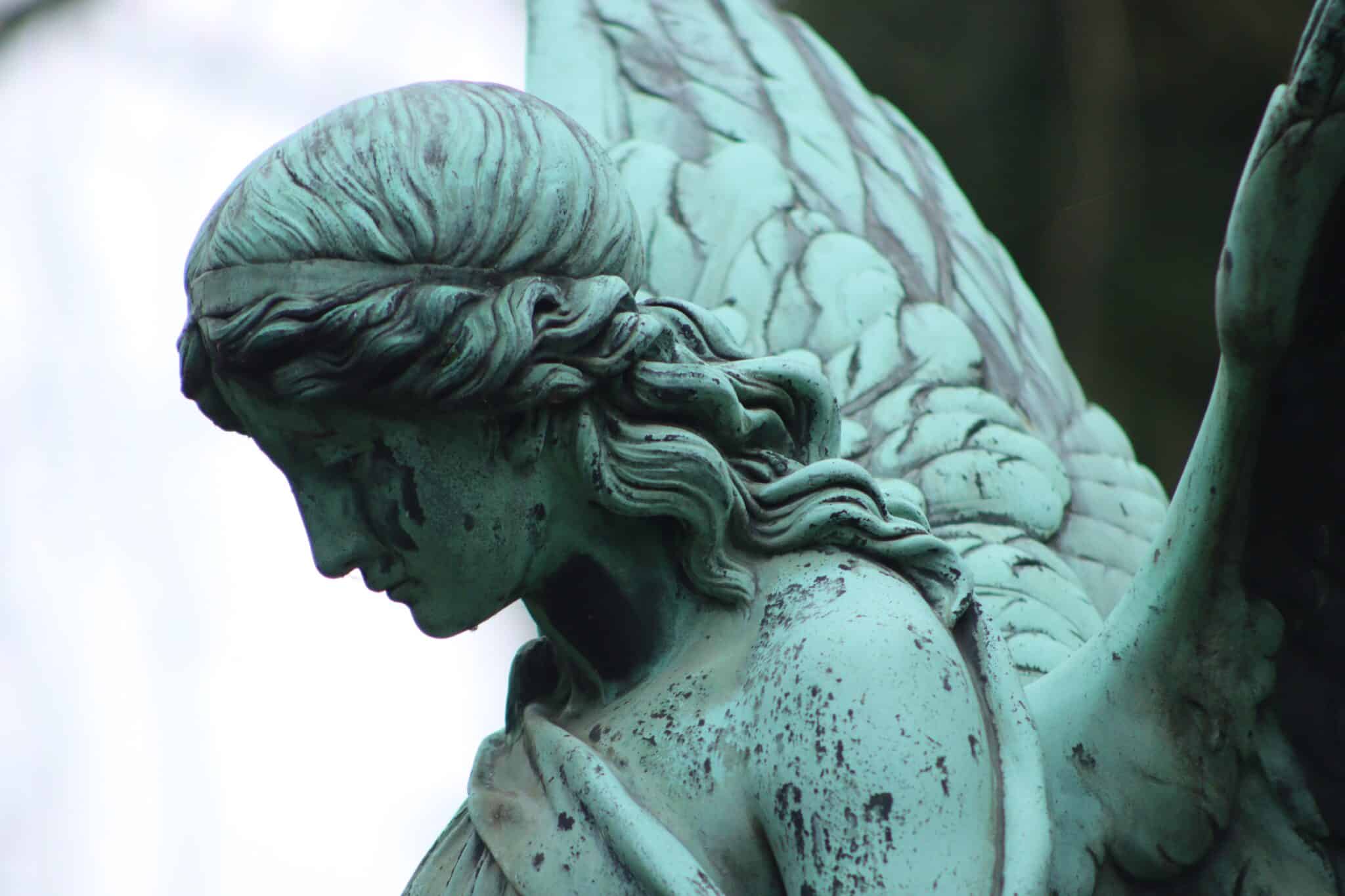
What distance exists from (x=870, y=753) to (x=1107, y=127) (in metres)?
3.73

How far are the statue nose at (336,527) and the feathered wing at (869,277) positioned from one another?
1.02 m

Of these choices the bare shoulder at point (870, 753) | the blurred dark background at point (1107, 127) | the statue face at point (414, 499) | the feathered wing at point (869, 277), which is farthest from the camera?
the blurred dark background at point (1107, 127)

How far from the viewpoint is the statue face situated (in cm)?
198

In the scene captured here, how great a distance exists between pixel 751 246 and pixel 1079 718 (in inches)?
52.1

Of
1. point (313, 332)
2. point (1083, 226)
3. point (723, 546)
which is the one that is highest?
point (313, 332)

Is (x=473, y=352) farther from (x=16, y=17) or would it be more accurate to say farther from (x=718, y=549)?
(x=16, y=17)

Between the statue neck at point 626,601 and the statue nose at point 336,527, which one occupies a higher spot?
the statue nose at point 336,527

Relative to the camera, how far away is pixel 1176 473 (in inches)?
203

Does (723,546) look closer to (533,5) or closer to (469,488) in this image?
(469,488)

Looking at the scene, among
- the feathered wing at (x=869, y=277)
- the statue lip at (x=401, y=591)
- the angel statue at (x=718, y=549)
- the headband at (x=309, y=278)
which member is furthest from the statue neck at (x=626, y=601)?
the feathered wing at (x=869, y=277)

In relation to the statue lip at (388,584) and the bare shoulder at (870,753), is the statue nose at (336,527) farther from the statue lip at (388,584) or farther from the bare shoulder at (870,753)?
the bare shoulder at (870,753)

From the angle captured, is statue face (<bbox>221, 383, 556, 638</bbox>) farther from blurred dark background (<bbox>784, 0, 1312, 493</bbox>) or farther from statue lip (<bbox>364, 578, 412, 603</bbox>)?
blurred dark background (<bbox>784, 0, 1312, 493</bbox>)

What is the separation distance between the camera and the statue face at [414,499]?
1.98 m

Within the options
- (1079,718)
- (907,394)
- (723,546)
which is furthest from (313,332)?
(907,394)
